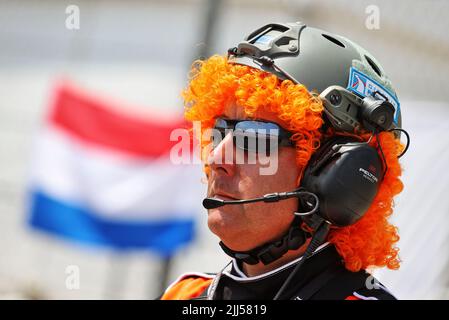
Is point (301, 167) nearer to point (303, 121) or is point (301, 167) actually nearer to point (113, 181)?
point (303, 121)

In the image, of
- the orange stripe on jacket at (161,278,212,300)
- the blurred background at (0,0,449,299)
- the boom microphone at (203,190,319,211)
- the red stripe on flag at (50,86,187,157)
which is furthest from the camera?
the red stripe on flag at (50,86,187,157)

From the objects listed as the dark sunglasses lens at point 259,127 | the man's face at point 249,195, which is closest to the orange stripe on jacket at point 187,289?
the man's face at point 249,195

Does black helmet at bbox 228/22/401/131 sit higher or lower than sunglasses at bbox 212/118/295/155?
higher

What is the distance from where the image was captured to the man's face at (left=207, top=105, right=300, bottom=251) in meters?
2.31

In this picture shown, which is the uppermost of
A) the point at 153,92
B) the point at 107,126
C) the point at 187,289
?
the point at 187,289

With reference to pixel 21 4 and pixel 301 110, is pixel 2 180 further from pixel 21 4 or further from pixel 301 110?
pixel 301 110

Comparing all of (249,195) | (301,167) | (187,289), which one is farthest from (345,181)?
(187,289)

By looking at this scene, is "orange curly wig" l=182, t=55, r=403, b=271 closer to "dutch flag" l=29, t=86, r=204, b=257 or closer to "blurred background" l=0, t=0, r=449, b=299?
"blurred background" l=0, t=0, r=449, b=299

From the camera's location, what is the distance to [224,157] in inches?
93.3

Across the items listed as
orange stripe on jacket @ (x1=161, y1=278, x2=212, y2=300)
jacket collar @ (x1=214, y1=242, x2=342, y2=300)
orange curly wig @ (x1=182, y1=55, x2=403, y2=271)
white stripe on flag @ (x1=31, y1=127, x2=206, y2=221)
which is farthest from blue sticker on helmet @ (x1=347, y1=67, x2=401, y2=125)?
white stripe on flag @ (x1=31, y1=127, x2=206, y2=221)

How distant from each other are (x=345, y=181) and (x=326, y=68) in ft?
1.22

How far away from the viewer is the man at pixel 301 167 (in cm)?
231
